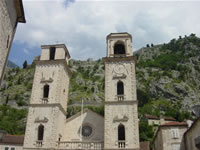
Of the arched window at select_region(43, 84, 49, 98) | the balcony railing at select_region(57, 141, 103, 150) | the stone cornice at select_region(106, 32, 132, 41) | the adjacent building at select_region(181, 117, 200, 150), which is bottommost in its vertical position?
the balcony railing at select_region(57, 141, 103, 150)

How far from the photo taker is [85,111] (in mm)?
24562

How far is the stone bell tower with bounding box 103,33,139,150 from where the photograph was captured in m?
20.7

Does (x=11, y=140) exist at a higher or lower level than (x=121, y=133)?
higher

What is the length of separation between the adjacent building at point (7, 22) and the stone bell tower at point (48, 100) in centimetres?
1294

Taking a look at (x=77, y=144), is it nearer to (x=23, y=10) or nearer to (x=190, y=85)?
(x=23, y=10)

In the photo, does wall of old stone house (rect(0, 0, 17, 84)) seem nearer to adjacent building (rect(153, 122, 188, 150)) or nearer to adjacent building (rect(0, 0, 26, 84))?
adjacent building (rect(0, 0, 26, 84))

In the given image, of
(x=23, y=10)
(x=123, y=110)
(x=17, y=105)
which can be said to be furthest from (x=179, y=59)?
(x=23, y=10)

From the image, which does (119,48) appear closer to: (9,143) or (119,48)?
(119,48)

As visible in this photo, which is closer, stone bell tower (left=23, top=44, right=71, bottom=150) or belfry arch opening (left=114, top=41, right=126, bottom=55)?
stone bell tower (left=23, top=44, right=71, bottom=150)

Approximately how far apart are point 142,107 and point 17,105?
153 feet

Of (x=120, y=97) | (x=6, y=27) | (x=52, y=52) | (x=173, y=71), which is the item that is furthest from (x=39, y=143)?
(x=173, y=71)

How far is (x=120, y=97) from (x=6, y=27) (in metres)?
14.9

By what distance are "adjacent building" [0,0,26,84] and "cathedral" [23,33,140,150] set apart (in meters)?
13.1

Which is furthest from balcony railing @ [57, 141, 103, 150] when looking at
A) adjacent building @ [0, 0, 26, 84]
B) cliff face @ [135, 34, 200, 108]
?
cliff face @ [135, 34, 200, 108]
